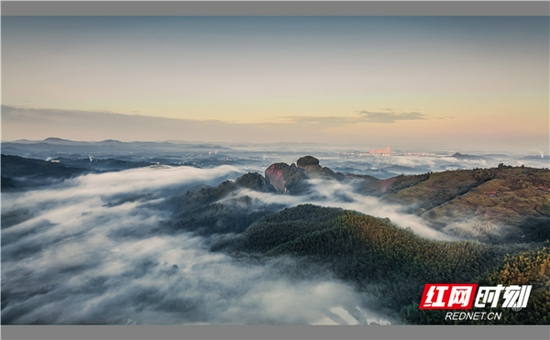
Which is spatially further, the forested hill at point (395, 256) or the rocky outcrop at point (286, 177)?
the rocky outcrop at point (286, 177)

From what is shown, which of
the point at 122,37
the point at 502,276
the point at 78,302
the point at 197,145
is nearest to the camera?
the point at 502,276

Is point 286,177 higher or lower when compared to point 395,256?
higher

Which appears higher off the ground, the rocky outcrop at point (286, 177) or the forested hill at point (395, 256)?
the rocky outcrop at point (286, 177)

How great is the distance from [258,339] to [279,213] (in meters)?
2.80

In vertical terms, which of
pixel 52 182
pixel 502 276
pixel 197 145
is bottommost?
pixel 502 276

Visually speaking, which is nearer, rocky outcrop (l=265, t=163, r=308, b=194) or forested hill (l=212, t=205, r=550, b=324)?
forested hill (l=212, t=205, r=550, b=324)

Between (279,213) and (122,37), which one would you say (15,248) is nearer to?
(122,37)

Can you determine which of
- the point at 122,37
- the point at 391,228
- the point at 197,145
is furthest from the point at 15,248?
the point at 391,228

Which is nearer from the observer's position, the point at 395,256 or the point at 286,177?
the point at 395,256

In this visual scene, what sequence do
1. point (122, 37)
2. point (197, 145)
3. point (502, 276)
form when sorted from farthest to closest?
point (197, 145) → point (122, 37) → point (502, 276)

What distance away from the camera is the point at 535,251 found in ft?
16.8

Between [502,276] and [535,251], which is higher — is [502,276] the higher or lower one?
the lower one

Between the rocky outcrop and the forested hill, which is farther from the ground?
the rocky outcrop

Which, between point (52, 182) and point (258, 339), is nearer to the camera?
point (258, 339)
